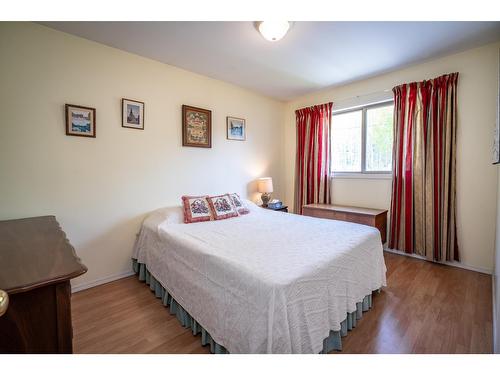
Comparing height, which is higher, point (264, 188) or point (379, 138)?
point (379, 138)

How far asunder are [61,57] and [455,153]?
417cm

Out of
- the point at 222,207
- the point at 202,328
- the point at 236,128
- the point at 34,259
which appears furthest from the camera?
the point at 236,128

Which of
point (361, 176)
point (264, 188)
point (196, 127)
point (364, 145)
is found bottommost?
point (264, 188)

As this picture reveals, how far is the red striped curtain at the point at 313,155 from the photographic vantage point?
361 cm

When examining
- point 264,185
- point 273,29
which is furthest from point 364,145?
point 273,29

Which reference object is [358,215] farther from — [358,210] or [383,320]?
[383,320]

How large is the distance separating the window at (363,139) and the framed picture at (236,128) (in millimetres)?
1473

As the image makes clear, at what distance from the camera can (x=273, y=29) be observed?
1.90m

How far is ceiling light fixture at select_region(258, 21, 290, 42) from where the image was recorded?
6.09ft

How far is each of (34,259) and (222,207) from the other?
1842 mm

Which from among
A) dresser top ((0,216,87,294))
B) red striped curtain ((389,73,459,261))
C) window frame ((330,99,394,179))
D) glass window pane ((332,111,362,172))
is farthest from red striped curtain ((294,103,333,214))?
dresser top ((0,216,87,294))

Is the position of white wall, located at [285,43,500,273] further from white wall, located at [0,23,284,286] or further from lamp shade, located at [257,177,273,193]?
white wall, located at [0,23,284,286]

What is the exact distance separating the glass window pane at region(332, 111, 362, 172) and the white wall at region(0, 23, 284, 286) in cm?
183
